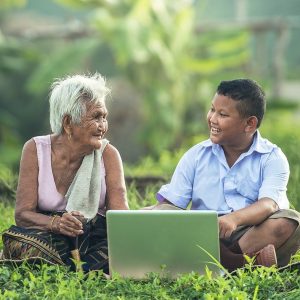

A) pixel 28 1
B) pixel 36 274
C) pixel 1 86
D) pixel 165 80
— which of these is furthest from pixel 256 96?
pixel 28 1

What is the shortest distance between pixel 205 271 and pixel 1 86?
1423 cm

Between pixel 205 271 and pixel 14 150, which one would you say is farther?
pixel 14 150

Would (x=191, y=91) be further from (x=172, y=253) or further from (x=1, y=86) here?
(x=172, y=253)

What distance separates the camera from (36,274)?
4.89m

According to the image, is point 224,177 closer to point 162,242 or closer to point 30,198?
point 162,242

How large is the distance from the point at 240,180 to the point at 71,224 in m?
0.98

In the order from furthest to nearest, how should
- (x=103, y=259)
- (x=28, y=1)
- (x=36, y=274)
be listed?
(x=28, y=1)
(x=103, y=259)
(x=36, y=274)

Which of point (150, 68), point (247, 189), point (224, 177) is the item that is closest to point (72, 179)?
point (224, 177)

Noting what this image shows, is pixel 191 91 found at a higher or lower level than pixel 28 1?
lower

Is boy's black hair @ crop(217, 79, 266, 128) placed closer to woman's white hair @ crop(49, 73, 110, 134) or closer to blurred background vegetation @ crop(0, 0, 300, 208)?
woman's white hair @ crop(49, 73, 110, 134)

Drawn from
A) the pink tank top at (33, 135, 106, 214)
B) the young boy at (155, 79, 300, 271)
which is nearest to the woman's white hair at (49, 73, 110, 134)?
the pink tank top at (33, 135, 106, 214)

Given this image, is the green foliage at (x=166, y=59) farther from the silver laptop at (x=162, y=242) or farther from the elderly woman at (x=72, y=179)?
the silver laptop at (x=162, y=242)

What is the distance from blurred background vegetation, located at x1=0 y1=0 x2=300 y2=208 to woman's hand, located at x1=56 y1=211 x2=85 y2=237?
388 inches

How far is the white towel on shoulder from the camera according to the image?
17.3 feet
